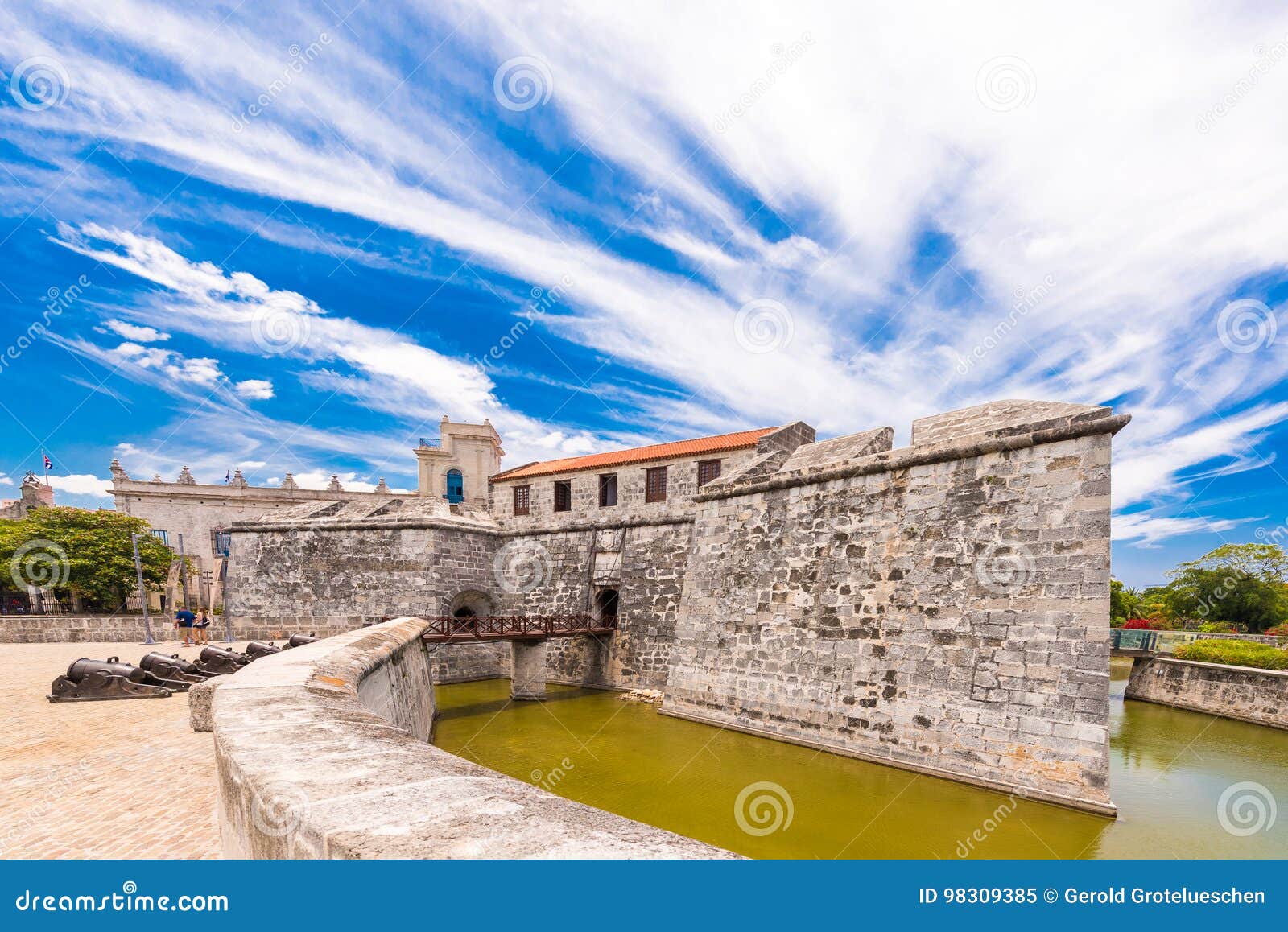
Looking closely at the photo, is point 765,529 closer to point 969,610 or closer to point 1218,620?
point 969,610

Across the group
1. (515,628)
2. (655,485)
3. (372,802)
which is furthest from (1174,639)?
(372,802)

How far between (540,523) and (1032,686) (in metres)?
15.8

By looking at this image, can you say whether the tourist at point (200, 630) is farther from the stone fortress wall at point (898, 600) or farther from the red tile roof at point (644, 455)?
the red tile roof at point (644, 455)

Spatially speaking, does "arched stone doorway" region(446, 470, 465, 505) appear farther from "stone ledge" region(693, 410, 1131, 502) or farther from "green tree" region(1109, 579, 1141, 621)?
"green tree" region(1109, 579, 1141, 621)

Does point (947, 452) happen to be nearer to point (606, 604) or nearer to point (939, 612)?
point (939, 612)

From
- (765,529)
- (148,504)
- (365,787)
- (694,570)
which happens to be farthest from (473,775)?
(148,504)

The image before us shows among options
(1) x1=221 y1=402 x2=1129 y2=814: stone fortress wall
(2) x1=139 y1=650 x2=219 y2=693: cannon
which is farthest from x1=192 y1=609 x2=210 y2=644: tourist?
(2) x1=139 y1=650 x2=219 y2=693: cannon

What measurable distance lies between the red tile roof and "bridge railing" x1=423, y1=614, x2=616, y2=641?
18.4 ft

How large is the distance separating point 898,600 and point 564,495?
1339 cm

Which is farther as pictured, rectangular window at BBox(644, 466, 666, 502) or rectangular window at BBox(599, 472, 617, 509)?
rectangular window at BBox(599, 472, 617, 509)

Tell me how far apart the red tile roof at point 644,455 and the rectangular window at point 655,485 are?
17.0 inches

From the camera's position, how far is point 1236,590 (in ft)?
81.6

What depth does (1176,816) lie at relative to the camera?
25.5 feet

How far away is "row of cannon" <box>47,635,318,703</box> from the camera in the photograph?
26.3ft
